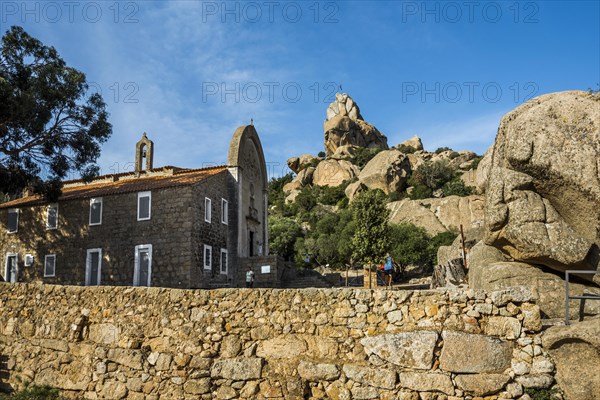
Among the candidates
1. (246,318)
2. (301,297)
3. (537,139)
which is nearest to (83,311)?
(246,318)

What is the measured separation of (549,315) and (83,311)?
9.85 metres

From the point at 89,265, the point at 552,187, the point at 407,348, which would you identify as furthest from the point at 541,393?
the point at 89,265

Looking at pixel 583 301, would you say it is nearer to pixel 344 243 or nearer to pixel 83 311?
pixel 83 311

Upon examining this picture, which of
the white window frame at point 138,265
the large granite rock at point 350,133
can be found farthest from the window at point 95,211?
the large granite rock at point 350,133

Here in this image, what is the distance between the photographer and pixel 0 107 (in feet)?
67.8

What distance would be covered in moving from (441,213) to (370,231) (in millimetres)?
12900

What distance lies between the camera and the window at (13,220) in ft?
95.3

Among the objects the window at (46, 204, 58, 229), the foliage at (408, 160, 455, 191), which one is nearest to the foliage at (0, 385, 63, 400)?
the window at (46, 204, 58, 229)

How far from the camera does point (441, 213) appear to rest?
48.8 m

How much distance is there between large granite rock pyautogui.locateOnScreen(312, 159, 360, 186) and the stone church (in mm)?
44944

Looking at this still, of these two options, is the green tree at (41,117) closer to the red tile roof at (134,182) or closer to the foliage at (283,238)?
the red tile roof at (134,182)

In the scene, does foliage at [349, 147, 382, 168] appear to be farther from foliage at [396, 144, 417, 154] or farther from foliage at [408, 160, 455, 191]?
foliage at [408, 160, 455, 191]

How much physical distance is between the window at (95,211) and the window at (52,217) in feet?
8.56

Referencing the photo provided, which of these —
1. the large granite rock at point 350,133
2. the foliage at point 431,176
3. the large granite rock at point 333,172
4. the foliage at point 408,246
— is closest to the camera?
the foliage at point 408,246
